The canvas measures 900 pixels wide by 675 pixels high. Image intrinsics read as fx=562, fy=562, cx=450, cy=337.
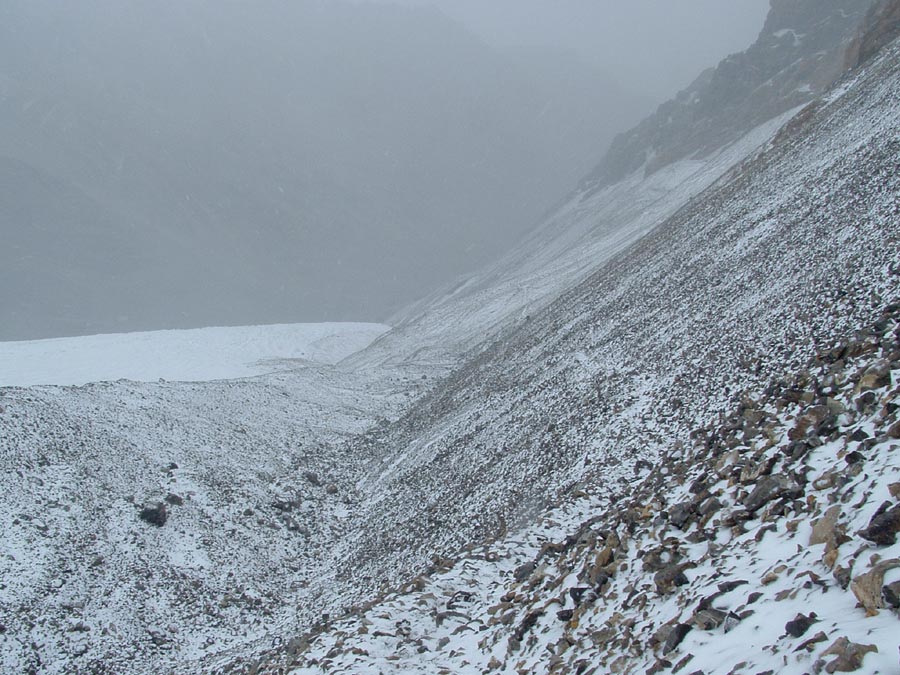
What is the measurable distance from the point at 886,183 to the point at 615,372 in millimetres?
10948

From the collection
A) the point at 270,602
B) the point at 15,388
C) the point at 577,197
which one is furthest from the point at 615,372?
the point at 577,197

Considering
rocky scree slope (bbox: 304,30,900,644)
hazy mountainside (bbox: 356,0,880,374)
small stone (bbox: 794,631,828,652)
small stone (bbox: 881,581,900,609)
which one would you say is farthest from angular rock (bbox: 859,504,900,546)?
hazy mountainside (bbox: 356,0,880,374)

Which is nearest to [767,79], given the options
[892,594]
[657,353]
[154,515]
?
[657,353]

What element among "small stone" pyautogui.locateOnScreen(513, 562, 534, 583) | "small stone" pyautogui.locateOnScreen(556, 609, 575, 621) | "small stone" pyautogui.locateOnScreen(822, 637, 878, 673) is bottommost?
"small stone" pyautogui.locateOnScreen(513, 562, 534, 583)

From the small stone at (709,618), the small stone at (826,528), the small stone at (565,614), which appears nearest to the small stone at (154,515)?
the small stone at (565,614)

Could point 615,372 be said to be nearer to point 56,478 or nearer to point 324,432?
point 324,432

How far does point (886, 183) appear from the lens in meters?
18.9

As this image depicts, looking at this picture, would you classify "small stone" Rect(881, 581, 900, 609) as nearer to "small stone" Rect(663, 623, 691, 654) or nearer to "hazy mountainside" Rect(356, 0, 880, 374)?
"small stone" Rect(663, 623, 691, 654)

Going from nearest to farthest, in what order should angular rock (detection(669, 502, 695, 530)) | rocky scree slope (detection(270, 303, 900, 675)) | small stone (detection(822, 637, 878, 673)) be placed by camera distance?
small stone (detection(822, 637, 878, 673)), rocky scree slope (detection(270, 303, 900, 675)), angular rock (detection(669, 502, 695, 530))

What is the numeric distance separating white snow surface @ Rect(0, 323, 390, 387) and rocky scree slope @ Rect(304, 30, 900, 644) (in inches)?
833

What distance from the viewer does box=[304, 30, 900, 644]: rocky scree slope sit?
14.7 metres

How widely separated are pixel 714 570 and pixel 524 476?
382 inches

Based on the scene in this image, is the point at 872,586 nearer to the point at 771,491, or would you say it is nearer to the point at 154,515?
the point at 771,491

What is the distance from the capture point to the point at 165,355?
4881cm
